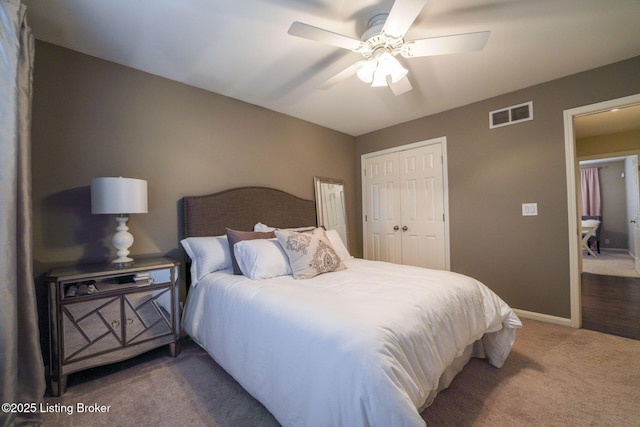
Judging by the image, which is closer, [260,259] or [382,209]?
[260,259]

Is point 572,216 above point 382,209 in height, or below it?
below

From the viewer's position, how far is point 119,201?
5.97ft

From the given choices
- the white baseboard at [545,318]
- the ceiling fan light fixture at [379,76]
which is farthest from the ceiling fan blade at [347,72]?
the white baseboard at [545,318]

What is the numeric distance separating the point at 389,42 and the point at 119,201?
2199mm

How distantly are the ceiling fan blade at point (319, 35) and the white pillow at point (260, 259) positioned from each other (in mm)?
1516

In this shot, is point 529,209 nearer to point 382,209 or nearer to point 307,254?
point 382,209

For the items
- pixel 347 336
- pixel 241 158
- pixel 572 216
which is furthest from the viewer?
pixel 241 158

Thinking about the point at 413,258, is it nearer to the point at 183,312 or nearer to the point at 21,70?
the point at 183,312

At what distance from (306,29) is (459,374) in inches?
98.4

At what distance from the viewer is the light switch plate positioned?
272 centimetres

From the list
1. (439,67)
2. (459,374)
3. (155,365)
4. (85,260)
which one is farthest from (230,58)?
(459,374)

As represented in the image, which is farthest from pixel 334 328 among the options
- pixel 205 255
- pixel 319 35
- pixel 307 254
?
pixel 319 35

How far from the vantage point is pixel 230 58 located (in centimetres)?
212

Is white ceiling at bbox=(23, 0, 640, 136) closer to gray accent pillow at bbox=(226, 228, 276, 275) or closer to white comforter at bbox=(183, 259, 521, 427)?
gray accent pillow at bbox=(226, 228, 276, 275)
